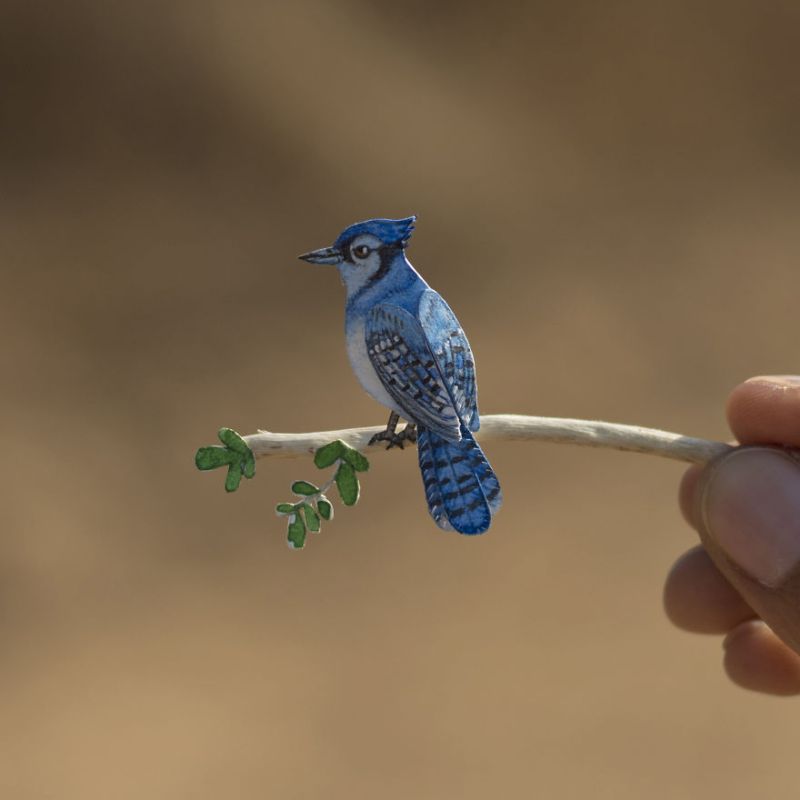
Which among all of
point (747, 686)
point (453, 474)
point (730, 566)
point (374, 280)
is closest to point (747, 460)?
point (730, 566)

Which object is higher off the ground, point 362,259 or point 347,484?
point 362,259

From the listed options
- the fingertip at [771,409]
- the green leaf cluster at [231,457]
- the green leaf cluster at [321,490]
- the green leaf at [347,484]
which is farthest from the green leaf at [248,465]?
the fingertip at [771,409]

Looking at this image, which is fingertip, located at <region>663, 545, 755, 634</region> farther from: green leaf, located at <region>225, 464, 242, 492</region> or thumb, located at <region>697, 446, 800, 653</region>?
green leaf, located at <region>225, 464, 242, 492</region>

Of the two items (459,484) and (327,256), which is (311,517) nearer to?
(459,484)

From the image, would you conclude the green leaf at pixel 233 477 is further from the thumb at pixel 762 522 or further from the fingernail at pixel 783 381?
the fingernail at pixel 783 381

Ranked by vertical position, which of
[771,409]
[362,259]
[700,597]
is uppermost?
[362,259]

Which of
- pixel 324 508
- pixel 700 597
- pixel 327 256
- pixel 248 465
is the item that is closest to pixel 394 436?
pixel 324 508
